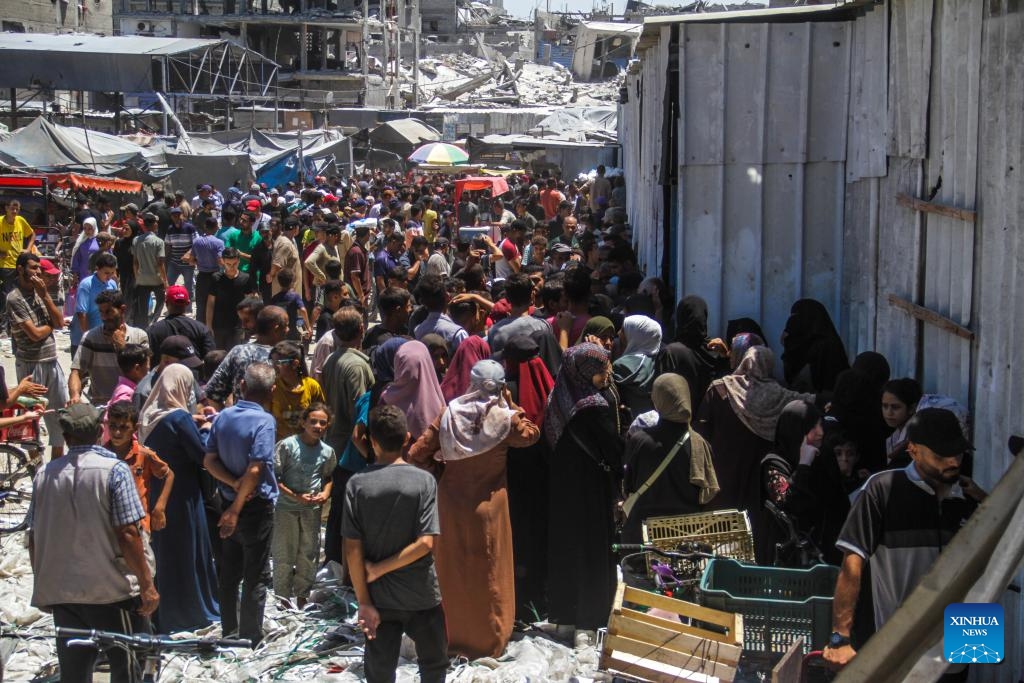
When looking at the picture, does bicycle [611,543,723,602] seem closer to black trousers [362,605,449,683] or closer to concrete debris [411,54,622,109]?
black trousers [362,605,449,683]

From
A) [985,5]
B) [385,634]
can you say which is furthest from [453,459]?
[985,5]

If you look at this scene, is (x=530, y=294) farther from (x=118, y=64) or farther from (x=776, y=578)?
(x=118, y=64)

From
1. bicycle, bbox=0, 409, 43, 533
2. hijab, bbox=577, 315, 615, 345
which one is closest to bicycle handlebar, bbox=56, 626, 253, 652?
hijab, bbox=577, 315, 615, 345

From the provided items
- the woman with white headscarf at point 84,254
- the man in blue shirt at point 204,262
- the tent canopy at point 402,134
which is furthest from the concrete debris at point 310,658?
the tent canopy at point 402,134

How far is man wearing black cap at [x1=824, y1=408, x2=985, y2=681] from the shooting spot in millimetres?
4086

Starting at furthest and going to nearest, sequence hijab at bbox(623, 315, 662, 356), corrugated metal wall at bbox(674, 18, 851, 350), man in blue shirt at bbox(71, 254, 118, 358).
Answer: man in blue shirt at bbox(71, 254, 118, 358)
corrugated metal wall at bbox(674, 18, 851, 350)
hijab at bbox(623, 315, 662, 356)

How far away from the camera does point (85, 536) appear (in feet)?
15.6

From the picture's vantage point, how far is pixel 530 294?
734 centimetres

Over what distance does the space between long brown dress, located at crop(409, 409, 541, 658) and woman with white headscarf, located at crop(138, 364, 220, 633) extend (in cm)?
132

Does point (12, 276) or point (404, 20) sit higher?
point (404, 20)

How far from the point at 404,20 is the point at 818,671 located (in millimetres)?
61253

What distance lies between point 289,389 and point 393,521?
2337 mm

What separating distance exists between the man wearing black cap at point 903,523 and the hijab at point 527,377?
2.24 meters

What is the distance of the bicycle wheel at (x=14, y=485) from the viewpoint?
796 cm
